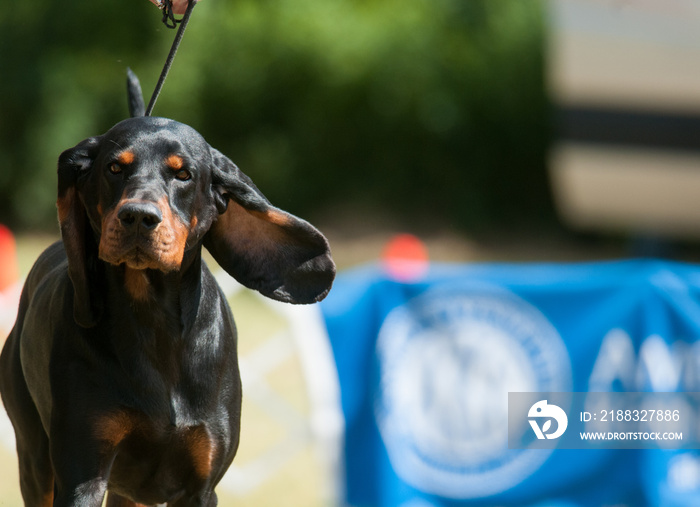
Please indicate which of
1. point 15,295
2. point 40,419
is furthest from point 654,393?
point 15,295

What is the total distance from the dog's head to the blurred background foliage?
1386 cm

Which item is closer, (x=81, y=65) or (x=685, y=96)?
(x=685, y=96)

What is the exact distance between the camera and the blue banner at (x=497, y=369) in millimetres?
5488

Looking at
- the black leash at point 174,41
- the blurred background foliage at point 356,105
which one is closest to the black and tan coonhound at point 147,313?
the black leash at point 174,41

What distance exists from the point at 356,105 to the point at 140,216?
48.8 ft

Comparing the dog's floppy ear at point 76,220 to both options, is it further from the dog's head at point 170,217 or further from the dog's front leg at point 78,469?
the dog's front leg at point 78,469

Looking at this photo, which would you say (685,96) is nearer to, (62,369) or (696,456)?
(696,456)

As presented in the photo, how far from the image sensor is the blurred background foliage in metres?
16.5

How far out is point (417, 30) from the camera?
54.6 ft

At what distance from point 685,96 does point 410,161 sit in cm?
964

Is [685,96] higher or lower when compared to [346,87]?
higher

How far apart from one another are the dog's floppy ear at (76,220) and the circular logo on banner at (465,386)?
11.5 ft

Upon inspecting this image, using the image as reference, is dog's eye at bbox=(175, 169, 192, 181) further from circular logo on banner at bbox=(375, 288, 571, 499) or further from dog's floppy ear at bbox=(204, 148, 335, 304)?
circular logo on banner at bbox=(375, 288, 571, 499)

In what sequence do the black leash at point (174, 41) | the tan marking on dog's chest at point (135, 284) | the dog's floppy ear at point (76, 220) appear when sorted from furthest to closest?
the black leash at point (174, 41) < the tan marking on dog's chest at point (135, 284) < the dog's floppy ear at point (76, 220)
